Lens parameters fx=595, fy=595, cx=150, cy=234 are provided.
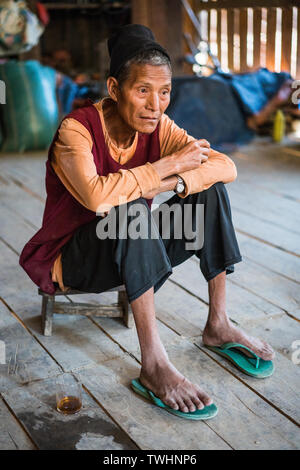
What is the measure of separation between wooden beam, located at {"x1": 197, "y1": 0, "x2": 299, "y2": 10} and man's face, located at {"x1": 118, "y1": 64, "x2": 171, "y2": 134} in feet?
12.3

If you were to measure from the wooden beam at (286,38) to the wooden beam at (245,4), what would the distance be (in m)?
0.06

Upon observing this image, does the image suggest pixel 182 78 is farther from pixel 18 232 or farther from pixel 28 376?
pixel 28 376

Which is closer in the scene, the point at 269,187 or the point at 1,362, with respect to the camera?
the point at 1,362

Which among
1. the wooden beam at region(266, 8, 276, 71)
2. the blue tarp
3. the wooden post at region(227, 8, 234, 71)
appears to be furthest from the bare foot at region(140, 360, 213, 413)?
the wooden post at region(227, 8, 234, 71)

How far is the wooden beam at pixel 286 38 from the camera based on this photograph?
5020 mm

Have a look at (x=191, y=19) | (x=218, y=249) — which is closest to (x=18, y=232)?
(x=218, y=249)

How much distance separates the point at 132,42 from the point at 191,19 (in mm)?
4378

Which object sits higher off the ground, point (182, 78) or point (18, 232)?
point (182, 78)

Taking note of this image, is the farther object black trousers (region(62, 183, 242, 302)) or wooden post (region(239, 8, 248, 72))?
wooden post (region(239, 8, 248, 72))

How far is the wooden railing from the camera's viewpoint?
5.09m

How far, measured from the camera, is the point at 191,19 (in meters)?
5.72

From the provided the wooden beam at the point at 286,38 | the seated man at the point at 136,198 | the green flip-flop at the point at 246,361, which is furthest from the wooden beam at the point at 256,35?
the green flip-flop at the point at 246,361

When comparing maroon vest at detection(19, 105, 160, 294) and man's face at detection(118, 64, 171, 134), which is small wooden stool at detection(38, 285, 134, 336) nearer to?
maroon vest at detection(19, 105, 160, 294)

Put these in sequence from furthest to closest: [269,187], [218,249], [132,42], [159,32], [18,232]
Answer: [159,32] → [269,187] → [18,232] → [218,249] → [132,42]
